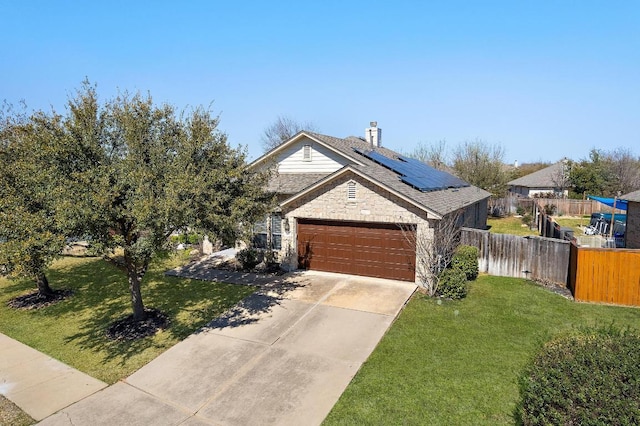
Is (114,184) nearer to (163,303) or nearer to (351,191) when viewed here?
(163,303)

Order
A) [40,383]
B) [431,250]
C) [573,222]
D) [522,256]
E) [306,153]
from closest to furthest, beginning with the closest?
[40,383] → [431,250] → [522,256] → [306,153] → [573,222]

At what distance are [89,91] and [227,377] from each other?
24.5 ft

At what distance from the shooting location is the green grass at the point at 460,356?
6.63m

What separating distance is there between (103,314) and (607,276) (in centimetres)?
1567

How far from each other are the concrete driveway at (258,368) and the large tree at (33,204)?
307cm

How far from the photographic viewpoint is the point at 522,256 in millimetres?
14086

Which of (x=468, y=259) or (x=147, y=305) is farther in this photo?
(x=468, y=259)

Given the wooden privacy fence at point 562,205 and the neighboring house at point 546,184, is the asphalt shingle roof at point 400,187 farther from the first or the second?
the neighboring house at point 546,184

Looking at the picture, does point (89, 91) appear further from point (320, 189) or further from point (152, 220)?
point (320, 189)

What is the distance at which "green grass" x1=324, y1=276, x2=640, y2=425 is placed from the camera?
6.63 m

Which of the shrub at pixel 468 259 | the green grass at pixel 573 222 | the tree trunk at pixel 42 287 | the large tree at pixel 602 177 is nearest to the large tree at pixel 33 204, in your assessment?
the tree trunk at pixel 42 287

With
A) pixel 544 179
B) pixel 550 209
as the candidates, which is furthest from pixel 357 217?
pixel 544 179

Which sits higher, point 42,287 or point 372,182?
point 372,182

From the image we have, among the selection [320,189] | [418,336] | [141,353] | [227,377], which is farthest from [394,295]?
[141,353]
